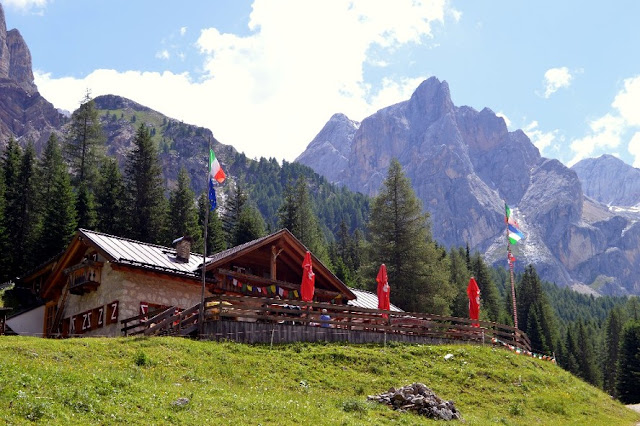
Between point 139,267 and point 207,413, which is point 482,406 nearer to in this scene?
point 207,413

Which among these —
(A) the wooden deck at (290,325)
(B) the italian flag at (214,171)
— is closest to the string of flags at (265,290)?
(A) the wooden deck at (290,325)

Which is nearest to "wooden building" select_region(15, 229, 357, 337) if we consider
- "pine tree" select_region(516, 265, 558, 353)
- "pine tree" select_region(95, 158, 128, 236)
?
"pine tree" select_region(95, 158, 128, 236)

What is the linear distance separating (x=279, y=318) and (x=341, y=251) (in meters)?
73.1

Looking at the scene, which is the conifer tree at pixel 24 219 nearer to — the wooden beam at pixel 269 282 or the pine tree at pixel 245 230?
the pine tree at pixel 245 230

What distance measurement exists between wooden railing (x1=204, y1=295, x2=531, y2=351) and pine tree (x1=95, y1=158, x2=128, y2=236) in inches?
1289

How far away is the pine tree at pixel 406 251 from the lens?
174ft

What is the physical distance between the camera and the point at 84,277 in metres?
33.9

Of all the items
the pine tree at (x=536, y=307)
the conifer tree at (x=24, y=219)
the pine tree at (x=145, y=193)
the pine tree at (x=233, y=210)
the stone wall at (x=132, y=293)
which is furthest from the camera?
the pine tree at (x=536, y=307)

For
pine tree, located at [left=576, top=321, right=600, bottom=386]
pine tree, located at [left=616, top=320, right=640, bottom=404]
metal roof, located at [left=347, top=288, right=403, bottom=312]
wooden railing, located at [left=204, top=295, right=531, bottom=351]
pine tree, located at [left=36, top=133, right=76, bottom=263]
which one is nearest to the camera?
wooden railing, located at [left=204, top=295, right=531, bottom=351]

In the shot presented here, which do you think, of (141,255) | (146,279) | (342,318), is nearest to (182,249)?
(141,255)

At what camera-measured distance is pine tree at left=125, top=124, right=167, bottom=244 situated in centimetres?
6200

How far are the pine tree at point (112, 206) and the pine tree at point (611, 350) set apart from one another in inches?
2673

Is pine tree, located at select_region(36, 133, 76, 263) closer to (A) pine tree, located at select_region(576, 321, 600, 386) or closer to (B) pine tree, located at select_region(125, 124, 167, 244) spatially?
(B) pine tree, located at select_region(125, 124, 167, 244)

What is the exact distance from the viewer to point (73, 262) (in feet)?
121
